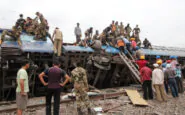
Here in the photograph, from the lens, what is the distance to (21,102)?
181 inches

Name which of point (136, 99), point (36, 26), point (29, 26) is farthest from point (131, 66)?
point (29, 26)

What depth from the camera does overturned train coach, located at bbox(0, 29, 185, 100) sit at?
8.55 metres

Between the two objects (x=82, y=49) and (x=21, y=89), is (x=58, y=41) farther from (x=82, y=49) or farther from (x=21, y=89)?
(x=21, y=89)

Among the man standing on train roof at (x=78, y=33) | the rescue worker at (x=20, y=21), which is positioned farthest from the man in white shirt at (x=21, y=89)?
the man standing on train roof at (x=78, y=33)

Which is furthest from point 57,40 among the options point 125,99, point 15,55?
point 125,99

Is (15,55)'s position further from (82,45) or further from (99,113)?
(99,113)

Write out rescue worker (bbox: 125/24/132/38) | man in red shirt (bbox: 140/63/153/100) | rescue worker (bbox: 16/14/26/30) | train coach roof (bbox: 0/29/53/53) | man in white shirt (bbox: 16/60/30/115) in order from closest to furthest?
man in white shirt (bbox: 16/60/30/115)
man in red shirt (bbox: 140/63/153/100)
train coach roof (bbox: 0/29/53/53)
rescue worker (bbox: 16/14/26/30)
rescue worker (bbox: 125/24/132/38)

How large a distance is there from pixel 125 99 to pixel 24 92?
15.1 ft

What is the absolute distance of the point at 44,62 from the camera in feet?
31.9

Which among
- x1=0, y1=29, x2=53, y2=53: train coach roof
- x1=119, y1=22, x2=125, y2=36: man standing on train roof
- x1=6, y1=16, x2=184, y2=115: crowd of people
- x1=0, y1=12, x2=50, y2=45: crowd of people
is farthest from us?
x1=119, y1=22, x2=125, y2=36: man standing on train roof

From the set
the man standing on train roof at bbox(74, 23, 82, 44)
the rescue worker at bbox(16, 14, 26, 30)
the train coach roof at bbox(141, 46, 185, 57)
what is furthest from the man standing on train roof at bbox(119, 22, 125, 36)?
the rescue worker at bbox(16, 14, 26, 30)

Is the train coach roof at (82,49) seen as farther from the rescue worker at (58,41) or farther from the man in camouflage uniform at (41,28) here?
the man in camouflage uniform at (41,28)

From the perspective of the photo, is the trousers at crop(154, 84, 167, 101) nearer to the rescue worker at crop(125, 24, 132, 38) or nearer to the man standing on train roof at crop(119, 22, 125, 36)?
the man standing on train roof at crop(119, 22, 125, 36)

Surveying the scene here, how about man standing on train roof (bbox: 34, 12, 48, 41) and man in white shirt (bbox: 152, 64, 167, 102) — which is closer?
man in white shirt (bbox: 152, 64, 167, 102)
